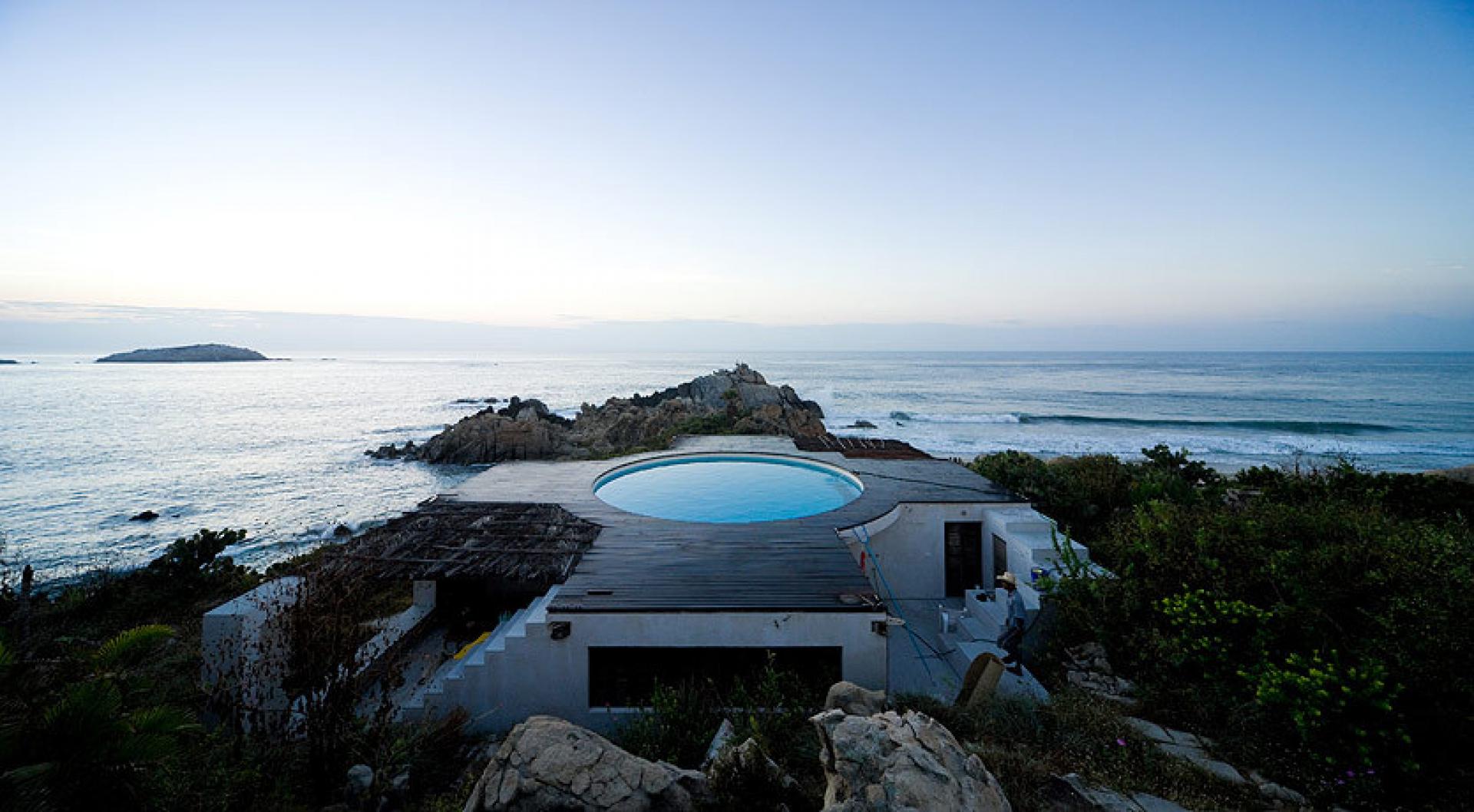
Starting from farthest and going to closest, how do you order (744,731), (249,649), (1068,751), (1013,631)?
(1013,631) → (249,649) → (744,731) → (1068,751)

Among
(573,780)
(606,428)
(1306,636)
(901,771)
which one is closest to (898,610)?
(1306,636)

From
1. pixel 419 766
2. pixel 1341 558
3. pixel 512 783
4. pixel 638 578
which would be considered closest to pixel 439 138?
pixel 638 578

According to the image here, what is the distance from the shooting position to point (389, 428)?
42.1 metres

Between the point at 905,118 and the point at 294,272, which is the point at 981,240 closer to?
the point at 905,118

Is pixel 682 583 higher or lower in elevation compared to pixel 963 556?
higher

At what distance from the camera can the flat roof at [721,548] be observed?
7211 mm

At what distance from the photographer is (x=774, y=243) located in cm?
3494

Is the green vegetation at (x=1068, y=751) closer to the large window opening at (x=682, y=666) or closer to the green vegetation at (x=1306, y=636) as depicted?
the green vegetation at (x=1306, y=636)

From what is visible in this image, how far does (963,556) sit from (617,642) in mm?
7279

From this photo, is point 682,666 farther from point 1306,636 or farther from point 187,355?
point 187,355

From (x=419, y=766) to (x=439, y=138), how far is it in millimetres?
22079

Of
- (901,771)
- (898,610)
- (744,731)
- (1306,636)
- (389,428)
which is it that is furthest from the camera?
(389,428)

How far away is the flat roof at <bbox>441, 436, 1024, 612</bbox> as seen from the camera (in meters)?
7.21

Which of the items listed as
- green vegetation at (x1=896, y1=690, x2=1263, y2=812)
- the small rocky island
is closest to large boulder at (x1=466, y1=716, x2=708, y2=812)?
green vegetation at (x1=896, y1=690, x2=1263, y2=812)
